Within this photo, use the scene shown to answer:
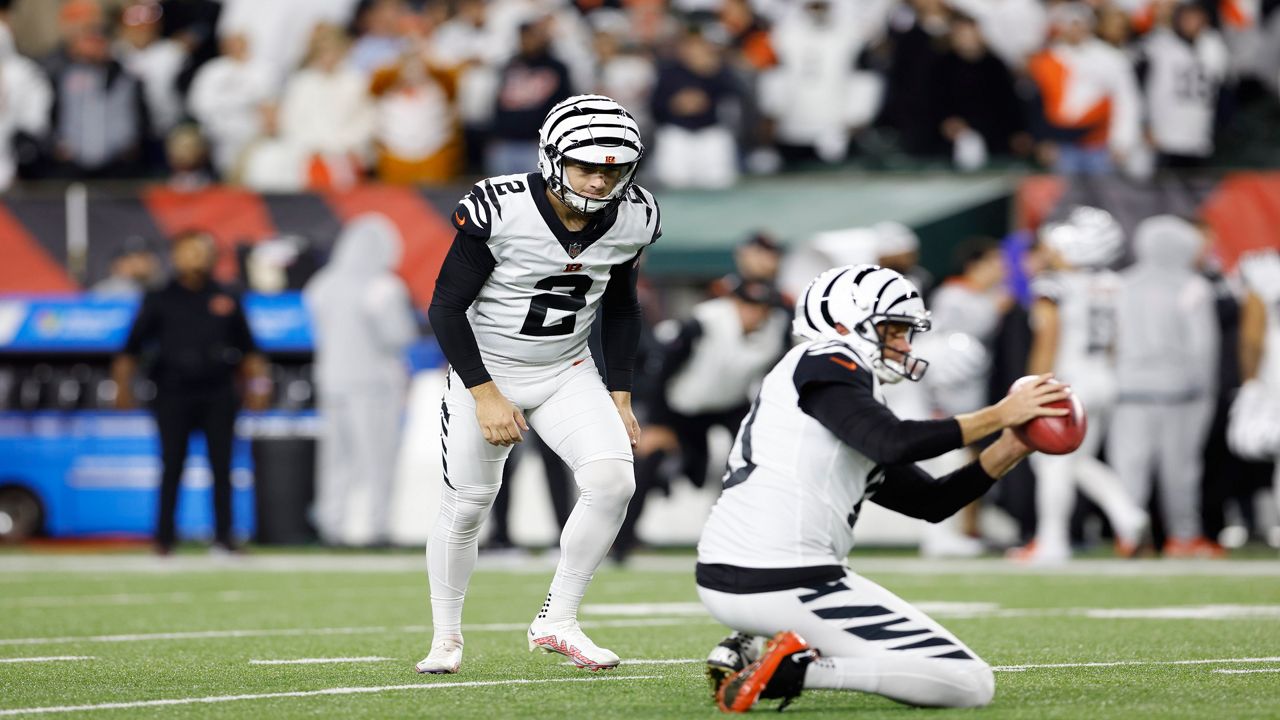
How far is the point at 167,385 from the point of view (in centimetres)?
1355

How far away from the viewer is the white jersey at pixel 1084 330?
12.9m

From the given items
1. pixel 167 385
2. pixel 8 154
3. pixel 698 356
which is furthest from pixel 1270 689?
pixel 8 154

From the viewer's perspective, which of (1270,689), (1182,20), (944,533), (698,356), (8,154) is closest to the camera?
(1270,689)

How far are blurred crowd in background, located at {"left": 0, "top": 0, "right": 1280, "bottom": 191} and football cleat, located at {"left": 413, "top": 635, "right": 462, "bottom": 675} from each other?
9597mm

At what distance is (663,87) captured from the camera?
54.1 feet

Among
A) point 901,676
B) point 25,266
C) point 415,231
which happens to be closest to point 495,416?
point 901,676

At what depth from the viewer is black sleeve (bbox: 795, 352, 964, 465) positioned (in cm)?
536

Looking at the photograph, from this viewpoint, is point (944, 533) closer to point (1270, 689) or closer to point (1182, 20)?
point (1182, 20)

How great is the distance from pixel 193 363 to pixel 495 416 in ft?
24.4

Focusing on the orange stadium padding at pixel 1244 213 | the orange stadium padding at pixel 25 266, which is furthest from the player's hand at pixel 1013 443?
the orange stadium padding at pixel 25 266

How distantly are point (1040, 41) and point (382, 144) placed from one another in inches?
222

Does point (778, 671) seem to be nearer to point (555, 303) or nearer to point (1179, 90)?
point (555, 303)

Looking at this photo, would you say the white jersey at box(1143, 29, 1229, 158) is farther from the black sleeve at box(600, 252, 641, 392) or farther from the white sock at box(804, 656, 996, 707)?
the white sock at box(804, 656, 996, 707)

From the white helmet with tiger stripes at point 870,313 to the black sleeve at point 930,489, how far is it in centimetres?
31
